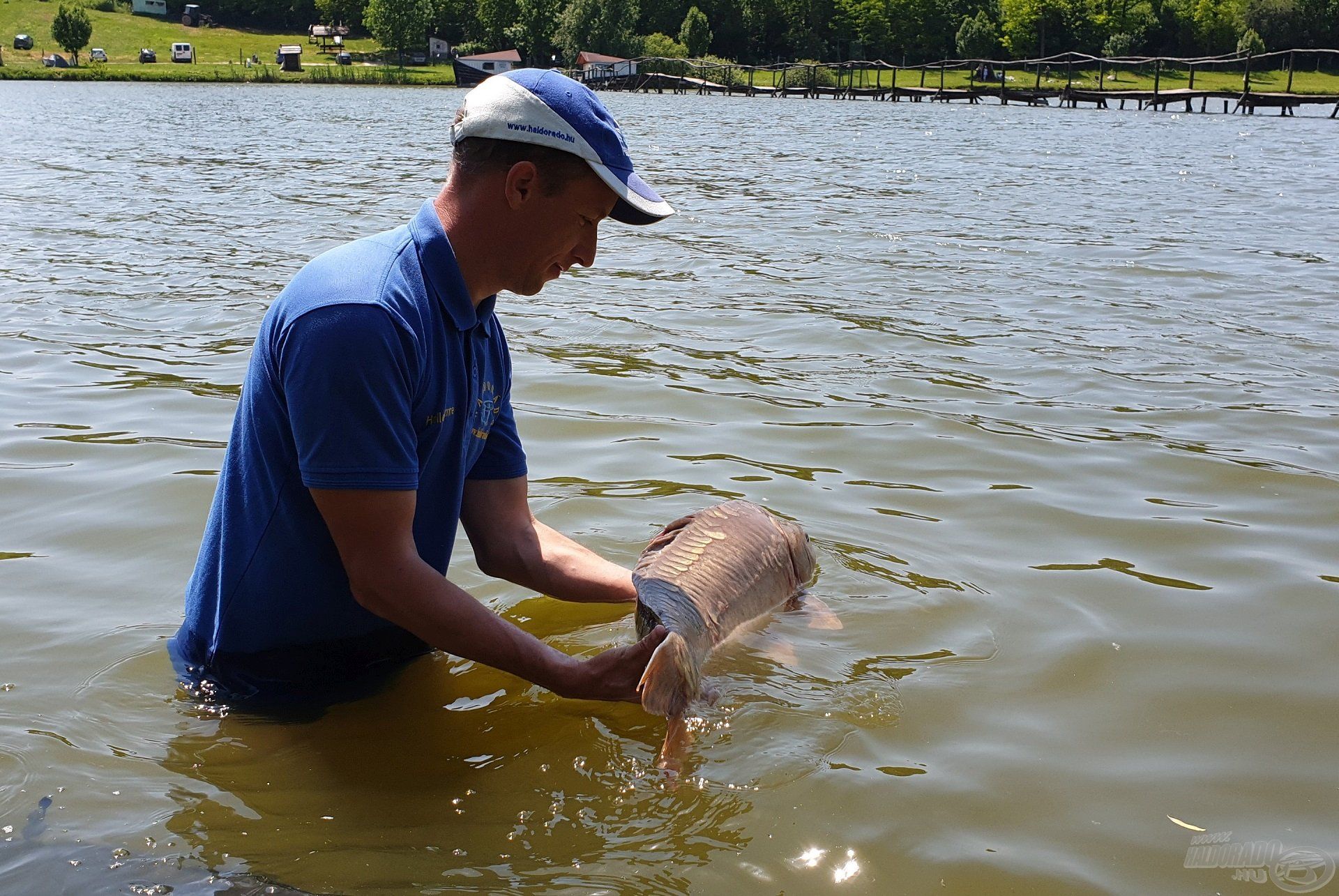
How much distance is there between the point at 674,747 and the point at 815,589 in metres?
1.52

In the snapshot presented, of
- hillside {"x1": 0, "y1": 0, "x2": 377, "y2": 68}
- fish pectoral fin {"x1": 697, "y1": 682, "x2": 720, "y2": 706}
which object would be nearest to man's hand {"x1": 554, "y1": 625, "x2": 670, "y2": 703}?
fish pectoral fin {"x1": 697, "y1": 682, "x2": 720, "y2": 706}

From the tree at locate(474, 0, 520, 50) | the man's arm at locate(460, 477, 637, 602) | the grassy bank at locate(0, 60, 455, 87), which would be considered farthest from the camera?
the tree at locate(474, 0, 520, 50)

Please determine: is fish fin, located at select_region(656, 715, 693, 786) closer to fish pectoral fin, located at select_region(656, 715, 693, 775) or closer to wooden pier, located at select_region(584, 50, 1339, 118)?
fish pectoral fin, located at select_region(656, 715, 693, 775)

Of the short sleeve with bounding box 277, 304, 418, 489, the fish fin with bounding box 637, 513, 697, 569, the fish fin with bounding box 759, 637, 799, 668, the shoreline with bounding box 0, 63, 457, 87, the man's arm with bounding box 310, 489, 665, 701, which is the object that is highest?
the shoreline with bounding box 0, 63, 457, 87

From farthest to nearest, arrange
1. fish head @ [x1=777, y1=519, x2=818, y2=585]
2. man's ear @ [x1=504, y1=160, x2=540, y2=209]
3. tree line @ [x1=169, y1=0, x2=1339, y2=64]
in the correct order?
1. tree line @ [x1=169, y1=0, x2=1339, y2=64]
2. fish head @ [x1=777, y1=519, x2=818, y2=585]
3. man's ear @ [x1=504, y1=160, x2=540, y2=209]

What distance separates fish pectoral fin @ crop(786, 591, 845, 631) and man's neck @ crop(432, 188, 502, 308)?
202 cm

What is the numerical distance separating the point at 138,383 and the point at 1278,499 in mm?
6885

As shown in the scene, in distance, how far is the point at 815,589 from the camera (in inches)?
195

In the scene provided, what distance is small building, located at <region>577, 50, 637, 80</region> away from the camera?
110312 millimetres

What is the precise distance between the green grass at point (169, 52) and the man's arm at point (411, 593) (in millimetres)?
108586

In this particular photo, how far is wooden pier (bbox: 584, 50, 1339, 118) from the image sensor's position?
79.2m

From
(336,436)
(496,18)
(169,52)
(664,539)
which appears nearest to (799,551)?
(664,539)

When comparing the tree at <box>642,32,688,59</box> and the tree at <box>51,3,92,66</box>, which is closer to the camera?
the tree at <box>51,3,92,66</box>

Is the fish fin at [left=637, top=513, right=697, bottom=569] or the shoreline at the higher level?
the shoreline
